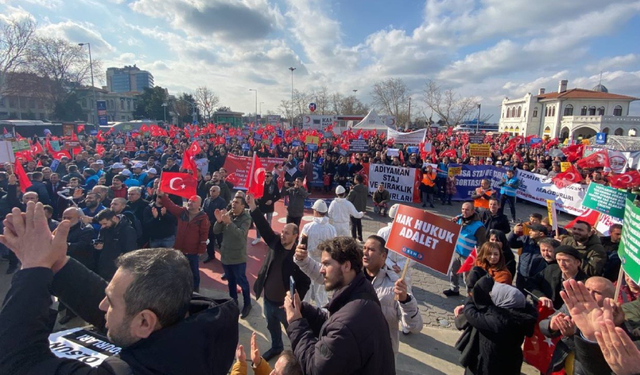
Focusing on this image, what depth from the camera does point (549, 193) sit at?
12.1 m

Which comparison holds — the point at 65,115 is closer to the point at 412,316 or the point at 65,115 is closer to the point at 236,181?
the point at 236,181

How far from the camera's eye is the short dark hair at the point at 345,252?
7.82 feet

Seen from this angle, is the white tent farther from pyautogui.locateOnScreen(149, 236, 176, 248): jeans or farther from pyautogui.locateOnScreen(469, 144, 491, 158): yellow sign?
pyautogui.locateOnScreen(149, 236, 176, 248): jeans

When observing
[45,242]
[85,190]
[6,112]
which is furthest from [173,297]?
[6,112]

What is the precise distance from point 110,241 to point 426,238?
4501 mm

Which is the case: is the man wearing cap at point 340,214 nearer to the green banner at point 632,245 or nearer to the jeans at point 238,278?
the jeans at point 238,278

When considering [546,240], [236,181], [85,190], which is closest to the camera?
[546,240]

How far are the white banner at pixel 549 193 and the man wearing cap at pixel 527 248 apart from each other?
7230 millimetres

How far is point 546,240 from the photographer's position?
4375 mm

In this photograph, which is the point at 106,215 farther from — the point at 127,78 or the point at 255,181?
the point at 127,78

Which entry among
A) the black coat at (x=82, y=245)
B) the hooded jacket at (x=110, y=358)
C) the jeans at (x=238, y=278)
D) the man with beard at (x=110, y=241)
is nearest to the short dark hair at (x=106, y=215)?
the man with beard at (x=110, y=241)

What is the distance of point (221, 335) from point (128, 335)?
393 mm

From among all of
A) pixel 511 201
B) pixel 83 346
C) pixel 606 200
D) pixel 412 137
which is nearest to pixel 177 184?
pixel 83 346

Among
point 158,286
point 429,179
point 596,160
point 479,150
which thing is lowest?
point 429,179
